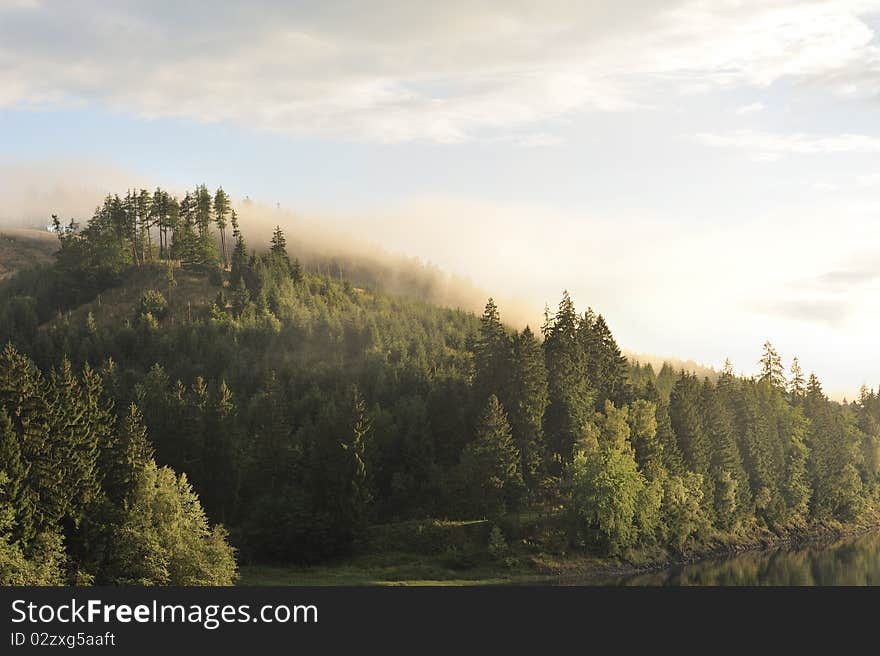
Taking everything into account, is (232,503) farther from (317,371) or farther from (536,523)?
(317,371)

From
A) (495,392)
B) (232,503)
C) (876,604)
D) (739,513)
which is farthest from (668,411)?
(876,604)

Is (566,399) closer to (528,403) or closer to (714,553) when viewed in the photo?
(528,403)

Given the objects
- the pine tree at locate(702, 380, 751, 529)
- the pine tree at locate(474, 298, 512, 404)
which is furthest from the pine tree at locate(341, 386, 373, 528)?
the pine tree at locate(702, 380, 751, 529)

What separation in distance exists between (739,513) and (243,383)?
94.4m

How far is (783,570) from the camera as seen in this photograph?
122 meters

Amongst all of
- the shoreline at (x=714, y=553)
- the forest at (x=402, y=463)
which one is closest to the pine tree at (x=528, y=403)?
the forest at (x=402, y=463)

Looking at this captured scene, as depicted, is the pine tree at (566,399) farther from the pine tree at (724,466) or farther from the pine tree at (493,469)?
the pine tree at (724,466)

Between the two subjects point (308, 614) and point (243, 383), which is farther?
point (243, 383)

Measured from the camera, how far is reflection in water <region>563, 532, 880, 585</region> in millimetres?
111562

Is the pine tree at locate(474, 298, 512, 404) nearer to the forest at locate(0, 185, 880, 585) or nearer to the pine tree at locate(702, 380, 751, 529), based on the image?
the forest at locate(0, 185, 880, 585)

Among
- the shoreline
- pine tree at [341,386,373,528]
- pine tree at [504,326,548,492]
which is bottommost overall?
the shoreline

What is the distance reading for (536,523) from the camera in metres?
125

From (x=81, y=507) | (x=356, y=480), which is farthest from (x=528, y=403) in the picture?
(x=81, y=507)

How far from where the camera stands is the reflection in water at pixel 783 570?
111562 mm
